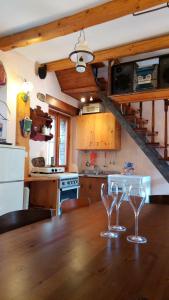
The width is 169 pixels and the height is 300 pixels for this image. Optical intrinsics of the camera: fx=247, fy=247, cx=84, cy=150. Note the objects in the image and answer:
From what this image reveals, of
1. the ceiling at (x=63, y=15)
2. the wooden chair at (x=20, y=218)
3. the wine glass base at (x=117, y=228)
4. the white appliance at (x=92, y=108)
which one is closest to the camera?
the wine glass base at (x=117, y=228)

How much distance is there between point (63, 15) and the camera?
115 inches

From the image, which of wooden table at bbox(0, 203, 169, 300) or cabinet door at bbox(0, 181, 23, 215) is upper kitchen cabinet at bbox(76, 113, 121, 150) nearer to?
cabinet door at bbox(0, 181, 23, 215)

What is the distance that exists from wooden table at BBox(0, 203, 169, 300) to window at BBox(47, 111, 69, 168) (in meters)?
3.74

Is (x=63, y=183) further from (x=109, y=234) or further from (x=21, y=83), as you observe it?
(x=109, y=234)

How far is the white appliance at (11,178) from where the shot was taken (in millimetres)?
3018

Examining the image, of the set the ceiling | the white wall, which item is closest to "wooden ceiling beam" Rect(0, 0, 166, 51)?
the ceiling

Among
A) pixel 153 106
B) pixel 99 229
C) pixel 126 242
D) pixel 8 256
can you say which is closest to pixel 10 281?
pixel 8 256

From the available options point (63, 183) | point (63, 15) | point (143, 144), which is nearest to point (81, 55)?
point (63, 15)

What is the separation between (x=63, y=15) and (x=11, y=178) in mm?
2085

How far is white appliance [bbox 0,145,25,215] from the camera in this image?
302 centimetres

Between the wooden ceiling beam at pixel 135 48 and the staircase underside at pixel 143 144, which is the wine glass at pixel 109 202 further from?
the staircase underside at pixel 143 144

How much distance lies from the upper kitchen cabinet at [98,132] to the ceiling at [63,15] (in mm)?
1714

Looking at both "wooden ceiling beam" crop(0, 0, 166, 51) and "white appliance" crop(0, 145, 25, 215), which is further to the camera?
"white appliance" crop(0, 145, 25, 215)

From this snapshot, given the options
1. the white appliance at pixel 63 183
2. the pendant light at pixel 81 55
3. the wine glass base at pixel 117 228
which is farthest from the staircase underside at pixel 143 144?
the wine glass base at pixel 117 228
